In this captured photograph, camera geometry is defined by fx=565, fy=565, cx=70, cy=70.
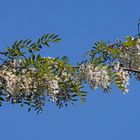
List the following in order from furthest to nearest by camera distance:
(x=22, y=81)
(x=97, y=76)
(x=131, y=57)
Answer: (x=131, y=57) < (x=97, y=76) < (x=22, y=81)

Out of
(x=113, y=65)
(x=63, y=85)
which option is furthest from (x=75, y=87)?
(x=113, y=65)

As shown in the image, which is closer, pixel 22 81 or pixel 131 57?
pixel 22 81

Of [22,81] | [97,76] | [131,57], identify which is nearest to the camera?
[22,81]

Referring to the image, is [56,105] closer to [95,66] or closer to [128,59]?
[95,66]

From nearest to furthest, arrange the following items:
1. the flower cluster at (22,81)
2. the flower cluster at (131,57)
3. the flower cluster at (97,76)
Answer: the flower cluster at (22,81) → the flower cluster at (97,76) → the flower cluster at (131,57)

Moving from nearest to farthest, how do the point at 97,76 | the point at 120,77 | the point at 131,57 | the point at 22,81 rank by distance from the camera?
the point at 22,81, the point at 120,77, the point at 97,76, the point at 131,57

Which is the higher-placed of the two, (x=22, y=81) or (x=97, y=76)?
(x=97, y=76)

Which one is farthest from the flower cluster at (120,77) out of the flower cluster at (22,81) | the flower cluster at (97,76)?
the flower cluster at (22,81)

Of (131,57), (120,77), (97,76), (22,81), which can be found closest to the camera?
(22,81)

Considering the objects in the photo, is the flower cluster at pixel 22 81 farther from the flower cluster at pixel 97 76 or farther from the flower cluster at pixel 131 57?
the flower cluster at pixel 131 57

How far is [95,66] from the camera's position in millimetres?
6855

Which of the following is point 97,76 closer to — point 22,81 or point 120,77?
point 120,77

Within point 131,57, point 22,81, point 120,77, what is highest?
point 131,57

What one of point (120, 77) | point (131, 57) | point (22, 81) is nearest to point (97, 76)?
point (120, 77)
